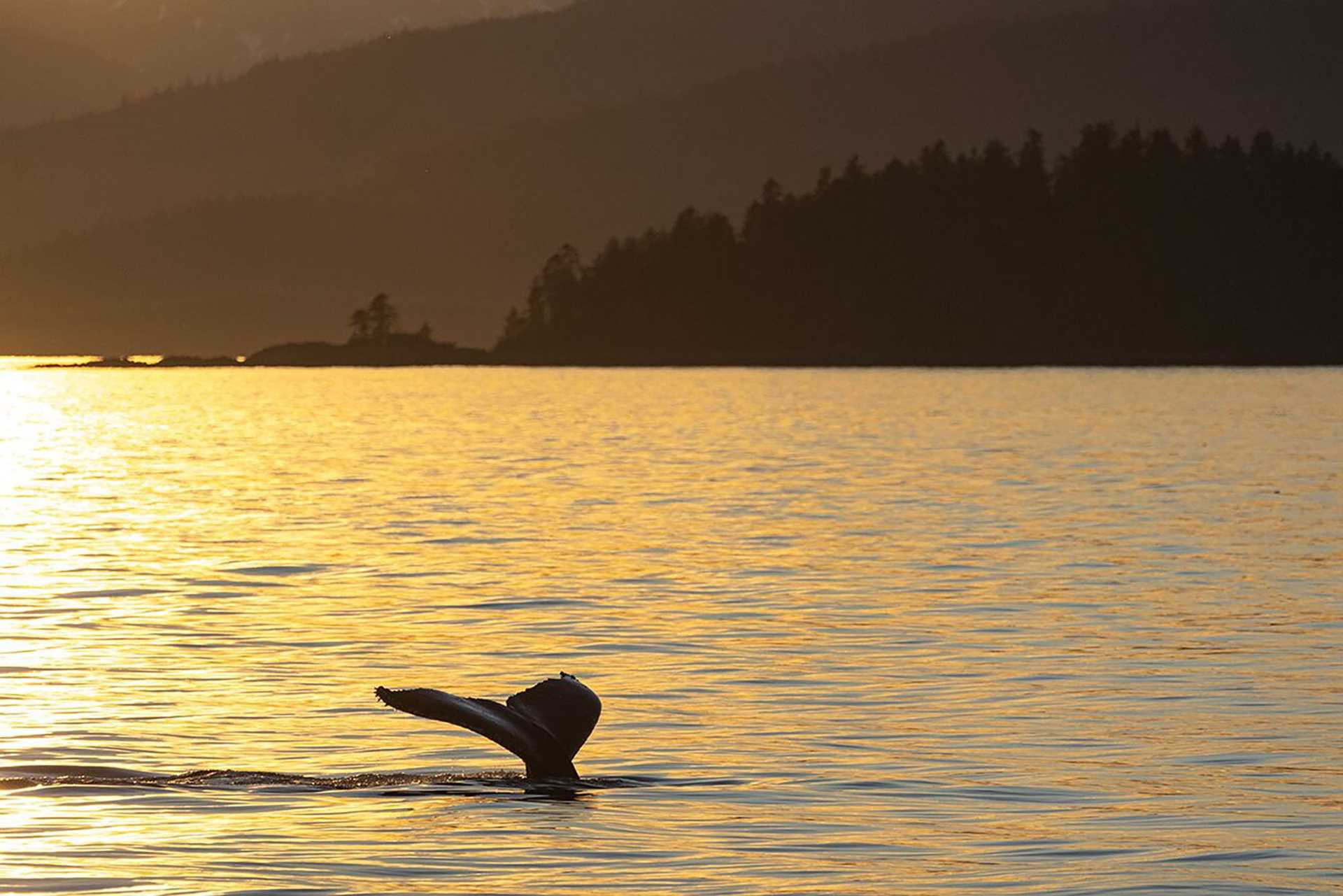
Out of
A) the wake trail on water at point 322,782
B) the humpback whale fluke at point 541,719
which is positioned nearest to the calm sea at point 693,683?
the wake trail on water at point 322,782

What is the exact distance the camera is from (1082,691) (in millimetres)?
25906

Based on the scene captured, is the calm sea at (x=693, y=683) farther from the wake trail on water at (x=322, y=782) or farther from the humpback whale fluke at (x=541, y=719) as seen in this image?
the humpback whale fluke at (x=541, y=719)

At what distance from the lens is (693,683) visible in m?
26.8

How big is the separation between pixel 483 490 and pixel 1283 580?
3080 cm

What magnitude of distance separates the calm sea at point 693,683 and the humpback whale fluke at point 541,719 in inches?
17.0

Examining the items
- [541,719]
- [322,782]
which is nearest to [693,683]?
[322,782]

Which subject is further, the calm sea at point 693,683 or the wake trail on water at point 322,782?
the wake trail on water at point 322,782

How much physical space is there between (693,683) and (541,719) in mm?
7785

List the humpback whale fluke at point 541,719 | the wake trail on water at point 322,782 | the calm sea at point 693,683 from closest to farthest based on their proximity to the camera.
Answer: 1. the calm sea at point 693,683
2. the humpback whale fluke at point 541,719
3. the wake trail on water at point 322,782

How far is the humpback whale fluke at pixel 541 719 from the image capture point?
18141 millimetres

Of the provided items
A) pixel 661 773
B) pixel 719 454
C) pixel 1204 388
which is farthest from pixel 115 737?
pixel 1204 388

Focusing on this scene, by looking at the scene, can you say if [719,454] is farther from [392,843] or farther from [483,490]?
[392,843]

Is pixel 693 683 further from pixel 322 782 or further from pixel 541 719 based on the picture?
pixel 541 719

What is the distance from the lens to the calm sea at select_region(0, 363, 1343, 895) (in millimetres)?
17484
